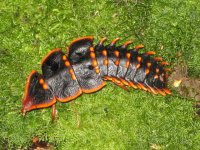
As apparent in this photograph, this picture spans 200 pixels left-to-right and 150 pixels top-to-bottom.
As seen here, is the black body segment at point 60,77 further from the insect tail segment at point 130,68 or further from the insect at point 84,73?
the insect tail segment at point 130,68

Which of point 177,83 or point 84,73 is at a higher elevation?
point 84,73

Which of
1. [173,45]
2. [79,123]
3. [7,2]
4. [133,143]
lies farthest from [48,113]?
[173,45]

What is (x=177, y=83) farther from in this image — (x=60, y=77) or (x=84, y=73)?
(x=60, y=77)

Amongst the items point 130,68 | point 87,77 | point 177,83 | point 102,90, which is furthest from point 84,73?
point 177,83

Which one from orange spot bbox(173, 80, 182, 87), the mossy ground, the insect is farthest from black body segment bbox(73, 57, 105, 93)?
orange spot bbox(173, 80, 182, 87)

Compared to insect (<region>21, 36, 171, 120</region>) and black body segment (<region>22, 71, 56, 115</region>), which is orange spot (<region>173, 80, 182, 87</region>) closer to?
insect (<region>21, 36, 171, 120</region>)

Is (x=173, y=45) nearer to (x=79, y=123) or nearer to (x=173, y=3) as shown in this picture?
(x=173, y=3)

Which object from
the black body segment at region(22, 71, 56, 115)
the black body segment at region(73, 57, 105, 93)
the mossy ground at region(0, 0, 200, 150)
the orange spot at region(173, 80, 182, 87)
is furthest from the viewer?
the orange spot at region(173, 80, 182, 87)
